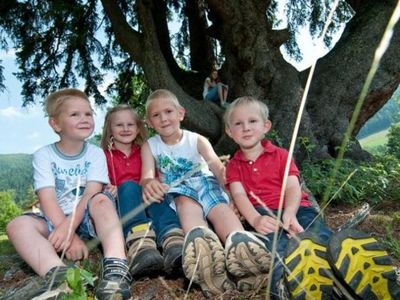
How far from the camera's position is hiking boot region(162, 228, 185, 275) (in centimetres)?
263

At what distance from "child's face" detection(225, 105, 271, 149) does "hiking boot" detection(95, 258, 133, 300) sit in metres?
1.23

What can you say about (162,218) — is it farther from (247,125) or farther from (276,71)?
(276,71)

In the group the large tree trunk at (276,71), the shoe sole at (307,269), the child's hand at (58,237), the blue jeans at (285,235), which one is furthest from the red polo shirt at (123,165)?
the large tree trunk at (276,71)

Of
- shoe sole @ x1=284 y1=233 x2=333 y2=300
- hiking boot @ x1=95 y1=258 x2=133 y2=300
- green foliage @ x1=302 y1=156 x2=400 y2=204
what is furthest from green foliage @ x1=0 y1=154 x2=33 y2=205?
shoe sole @ x1=284 y1=233 x2=333 y2=300

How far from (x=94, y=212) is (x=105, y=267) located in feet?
1.63

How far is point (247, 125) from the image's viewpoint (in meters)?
3.25

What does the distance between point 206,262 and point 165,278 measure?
0.52 meters

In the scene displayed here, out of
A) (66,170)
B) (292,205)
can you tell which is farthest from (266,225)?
(66,170)

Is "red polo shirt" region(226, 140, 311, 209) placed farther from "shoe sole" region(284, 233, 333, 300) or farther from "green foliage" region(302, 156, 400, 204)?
"green foliage" region(302, 156, 400, 204)

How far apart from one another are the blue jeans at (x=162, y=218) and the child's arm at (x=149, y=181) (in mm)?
87

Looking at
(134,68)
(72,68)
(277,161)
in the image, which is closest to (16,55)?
(72,68)

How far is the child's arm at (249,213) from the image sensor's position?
271cm

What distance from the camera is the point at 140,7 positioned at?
5957mm

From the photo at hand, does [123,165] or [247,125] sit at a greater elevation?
[247,125]
